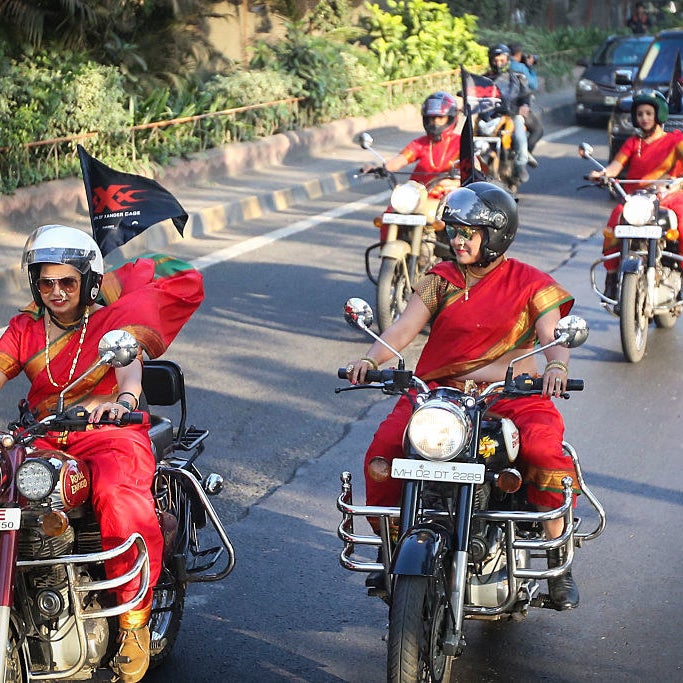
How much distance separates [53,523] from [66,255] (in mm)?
926

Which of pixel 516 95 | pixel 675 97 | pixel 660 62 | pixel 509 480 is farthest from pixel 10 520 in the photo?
pixel 660 62

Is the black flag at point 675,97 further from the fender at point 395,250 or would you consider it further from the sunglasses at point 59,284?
the sunglasses at point 59,284

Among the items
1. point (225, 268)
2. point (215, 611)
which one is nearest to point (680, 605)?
point (215, 611)

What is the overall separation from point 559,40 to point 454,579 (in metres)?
31.0

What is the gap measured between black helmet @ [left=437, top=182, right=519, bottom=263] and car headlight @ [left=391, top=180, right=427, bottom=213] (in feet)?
15.3

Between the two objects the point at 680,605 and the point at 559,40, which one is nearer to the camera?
the point at 680,605

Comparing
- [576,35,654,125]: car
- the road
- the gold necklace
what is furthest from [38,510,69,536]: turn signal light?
[576,35,654,125]: car

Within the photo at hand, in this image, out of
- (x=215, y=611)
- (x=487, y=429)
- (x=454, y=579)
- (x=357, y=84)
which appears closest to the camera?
(x=454, y=579)

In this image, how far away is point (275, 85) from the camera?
18.1m

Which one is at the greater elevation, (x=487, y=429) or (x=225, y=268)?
(x=487, y=429)

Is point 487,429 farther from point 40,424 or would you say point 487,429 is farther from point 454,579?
point 40,424

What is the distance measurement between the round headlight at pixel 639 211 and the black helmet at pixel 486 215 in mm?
4315

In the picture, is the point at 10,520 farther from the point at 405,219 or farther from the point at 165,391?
the point at 405,219

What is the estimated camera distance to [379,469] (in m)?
4.39
